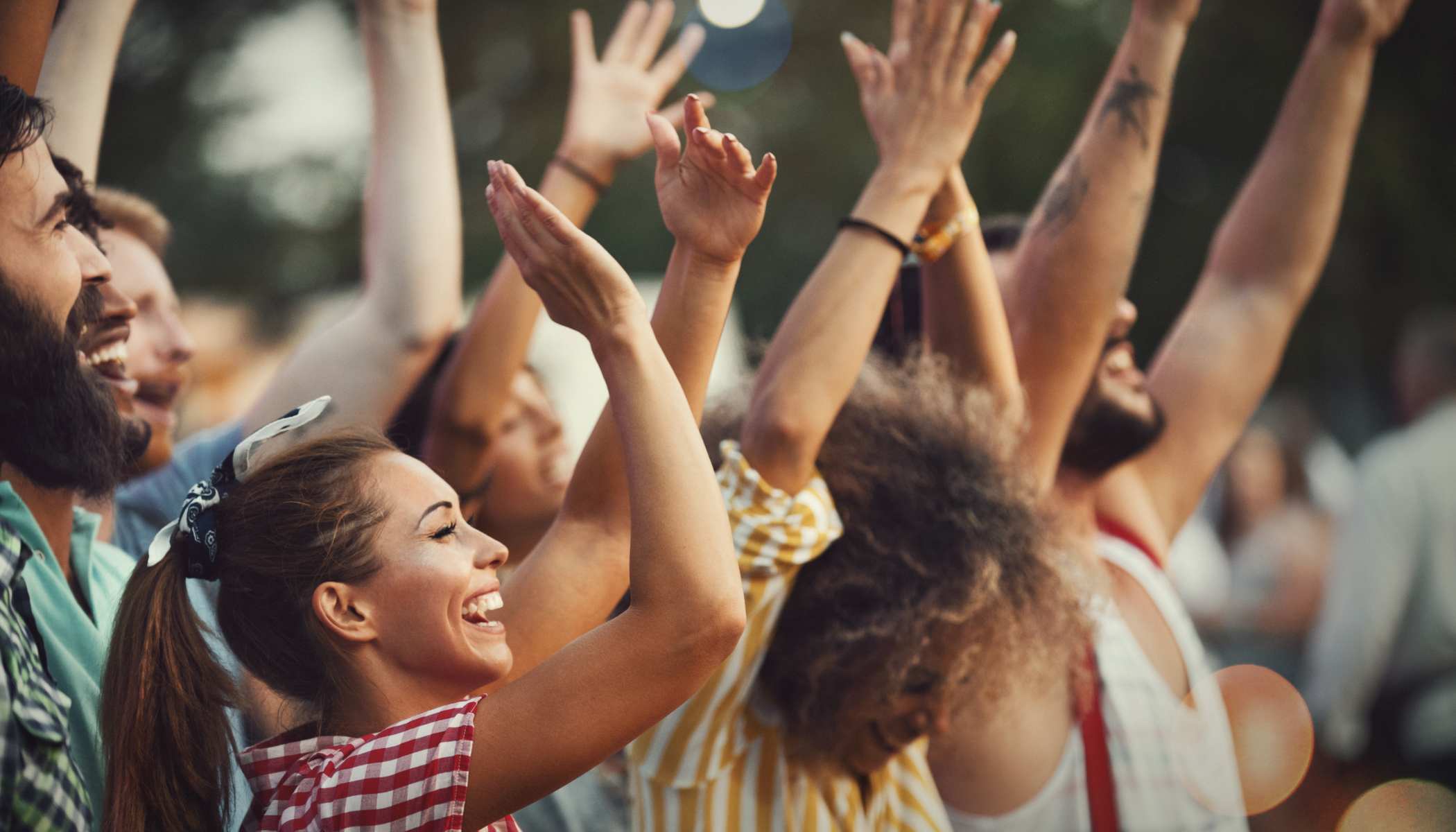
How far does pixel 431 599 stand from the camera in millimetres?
1197

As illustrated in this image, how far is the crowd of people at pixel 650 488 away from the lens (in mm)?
1117

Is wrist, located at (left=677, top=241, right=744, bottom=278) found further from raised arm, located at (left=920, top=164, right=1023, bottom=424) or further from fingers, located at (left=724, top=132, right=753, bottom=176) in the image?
raised arm, located at (left=920, top=164, right=1023, bottom=424)

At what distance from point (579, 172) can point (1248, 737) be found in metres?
3.62

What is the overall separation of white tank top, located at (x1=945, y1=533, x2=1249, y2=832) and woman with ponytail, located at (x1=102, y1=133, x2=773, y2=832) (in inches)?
42.4

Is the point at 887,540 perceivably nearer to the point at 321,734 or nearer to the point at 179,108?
the point at 321,734

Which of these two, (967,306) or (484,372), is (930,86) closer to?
(967,306)

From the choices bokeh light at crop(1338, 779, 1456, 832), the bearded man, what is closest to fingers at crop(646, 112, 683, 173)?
the bearded man

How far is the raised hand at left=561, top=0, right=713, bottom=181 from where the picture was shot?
6.45 ft

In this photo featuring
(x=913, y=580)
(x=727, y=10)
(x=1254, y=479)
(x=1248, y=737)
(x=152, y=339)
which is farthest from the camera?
(x=1254, y=479)

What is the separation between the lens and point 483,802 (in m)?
1.05

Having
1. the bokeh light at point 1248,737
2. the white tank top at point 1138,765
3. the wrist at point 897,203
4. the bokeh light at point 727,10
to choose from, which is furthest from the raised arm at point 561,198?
the bokeh light at point 727,10

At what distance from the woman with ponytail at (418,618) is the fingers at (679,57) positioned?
2.96 ft

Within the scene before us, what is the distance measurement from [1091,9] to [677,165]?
895 cm

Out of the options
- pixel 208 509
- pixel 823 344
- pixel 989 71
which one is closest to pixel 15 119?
pixel 208 509
